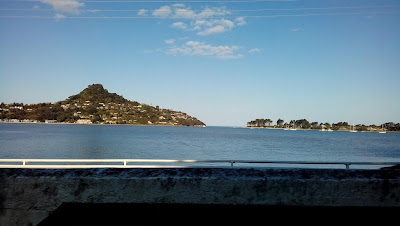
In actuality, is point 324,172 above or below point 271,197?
above

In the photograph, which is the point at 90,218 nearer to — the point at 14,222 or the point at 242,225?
the point at 14,222

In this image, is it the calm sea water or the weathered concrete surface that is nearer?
the weathered concrete surface

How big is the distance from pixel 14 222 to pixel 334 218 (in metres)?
1.95

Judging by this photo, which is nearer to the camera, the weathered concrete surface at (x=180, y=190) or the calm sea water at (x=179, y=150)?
the weathered concrete surface at (x=180, y=190)

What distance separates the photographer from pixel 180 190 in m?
1.94

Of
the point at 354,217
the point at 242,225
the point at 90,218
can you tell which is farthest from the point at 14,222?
the point at 354,217

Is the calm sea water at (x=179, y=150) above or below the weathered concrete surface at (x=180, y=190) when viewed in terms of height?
below

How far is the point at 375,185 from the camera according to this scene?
6.37ft

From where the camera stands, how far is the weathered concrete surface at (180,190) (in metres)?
1.94

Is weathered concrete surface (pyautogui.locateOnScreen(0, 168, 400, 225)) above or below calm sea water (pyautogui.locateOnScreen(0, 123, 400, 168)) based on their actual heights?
above

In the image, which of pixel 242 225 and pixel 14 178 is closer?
pixel 14 178

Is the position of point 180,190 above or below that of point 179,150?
above

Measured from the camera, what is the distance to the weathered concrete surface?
1940mm

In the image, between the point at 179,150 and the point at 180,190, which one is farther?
the point at 179,150
